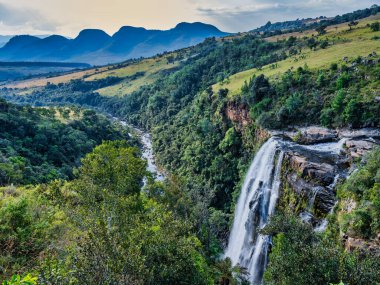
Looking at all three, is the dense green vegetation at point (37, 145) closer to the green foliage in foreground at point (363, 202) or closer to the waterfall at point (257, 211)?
the waterfall at point (257, 211)

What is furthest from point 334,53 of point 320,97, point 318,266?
A: point 318,266

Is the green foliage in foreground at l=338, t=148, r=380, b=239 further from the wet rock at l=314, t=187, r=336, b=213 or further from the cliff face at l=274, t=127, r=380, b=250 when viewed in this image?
the wet rock at l=314, t=187, r=336, b=213

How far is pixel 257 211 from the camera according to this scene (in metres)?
41.9

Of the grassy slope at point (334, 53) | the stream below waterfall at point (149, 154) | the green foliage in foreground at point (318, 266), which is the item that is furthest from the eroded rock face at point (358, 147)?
the stream below waterfall at point (149, 154)

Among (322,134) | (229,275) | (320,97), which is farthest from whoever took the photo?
(320,97)

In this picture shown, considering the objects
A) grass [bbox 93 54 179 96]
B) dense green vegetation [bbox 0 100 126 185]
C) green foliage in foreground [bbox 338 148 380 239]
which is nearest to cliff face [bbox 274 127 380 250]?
green foliage in foreground [bbox 338 148 380 239]

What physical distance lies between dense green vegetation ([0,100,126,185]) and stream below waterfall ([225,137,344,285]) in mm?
33860

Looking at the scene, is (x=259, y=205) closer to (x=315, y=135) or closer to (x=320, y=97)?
(x=315, y=135)

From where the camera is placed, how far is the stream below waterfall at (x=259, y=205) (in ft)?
127

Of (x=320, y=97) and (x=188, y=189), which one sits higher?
(x=320, y=97)

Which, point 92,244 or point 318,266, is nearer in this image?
point 92,244

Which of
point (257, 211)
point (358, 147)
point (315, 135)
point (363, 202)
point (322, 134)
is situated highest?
point (358, 147)

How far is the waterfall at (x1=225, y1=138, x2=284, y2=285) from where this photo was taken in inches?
1522

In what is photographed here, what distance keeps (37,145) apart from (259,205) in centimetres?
5105
